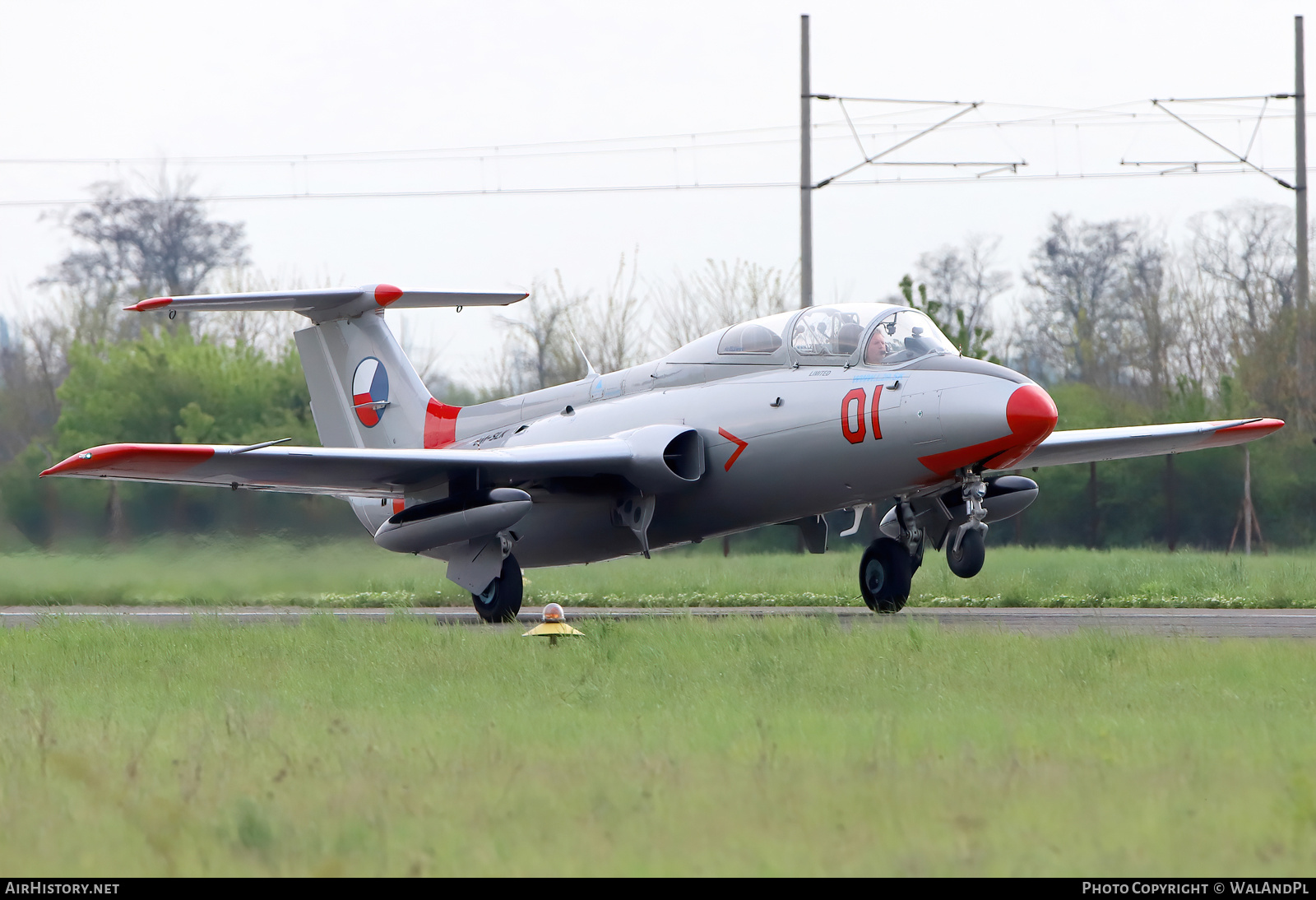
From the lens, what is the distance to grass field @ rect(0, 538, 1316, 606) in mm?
18625

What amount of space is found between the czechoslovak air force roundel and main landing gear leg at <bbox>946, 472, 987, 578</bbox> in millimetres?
8762

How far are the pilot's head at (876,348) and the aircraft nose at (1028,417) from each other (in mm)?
1541

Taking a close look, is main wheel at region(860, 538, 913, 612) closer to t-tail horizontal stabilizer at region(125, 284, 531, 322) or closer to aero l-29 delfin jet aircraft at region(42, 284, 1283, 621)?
aero l-29 delfin jet aircraft at region(42, 284, 1283, 621)

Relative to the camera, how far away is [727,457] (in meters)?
15.8

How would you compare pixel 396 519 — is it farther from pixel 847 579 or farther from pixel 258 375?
pixel 258 375

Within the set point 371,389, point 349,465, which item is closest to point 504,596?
point 349,465

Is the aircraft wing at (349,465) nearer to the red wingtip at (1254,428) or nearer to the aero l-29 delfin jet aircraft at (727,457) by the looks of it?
the aero l-29 delfin jet aircraft at (727,457)

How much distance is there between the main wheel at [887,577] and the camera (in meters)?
15.9

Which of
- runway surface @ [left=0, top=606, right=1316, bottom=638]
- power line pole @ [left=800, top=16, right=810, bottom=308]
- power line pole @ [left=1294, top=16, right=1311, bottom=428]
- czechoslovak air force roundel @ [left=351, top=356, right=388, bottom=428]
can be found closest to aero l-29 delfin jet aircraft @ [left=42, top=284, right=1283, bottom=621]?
runway surface @ [left=0, top=606, right=1316, bottom=638]

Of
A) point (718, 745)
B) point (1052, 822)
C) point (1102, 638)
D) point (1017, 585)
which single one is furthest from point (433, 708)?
point (1017, 585)

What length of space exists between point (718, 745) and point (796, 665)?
3.29 m

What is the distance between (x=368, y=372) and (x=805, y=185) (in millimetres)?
10967

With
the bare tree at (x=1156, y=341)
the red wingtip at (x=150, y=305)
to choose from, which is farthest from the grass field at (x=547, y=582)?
the bare tree at (x=1156, y=341)

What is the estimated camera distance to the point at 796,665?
1016cm
